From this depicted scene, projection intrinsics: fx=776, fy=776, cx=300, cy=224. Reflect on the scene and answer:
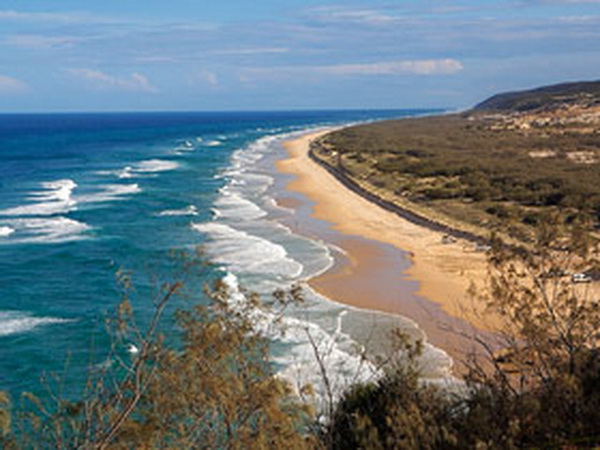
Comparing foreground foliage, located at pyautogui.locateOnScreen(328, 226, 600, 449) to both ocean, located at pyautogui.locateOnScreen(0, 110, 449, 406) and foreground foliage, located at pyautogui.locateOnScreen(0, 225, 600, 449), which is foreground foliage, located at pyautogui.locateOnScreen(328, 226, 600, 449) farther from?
ocean, located at pyautogui.locateOnScreen(0, 110, 449, 406)

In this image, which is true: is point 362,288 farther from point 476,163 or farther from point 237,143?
point 237,143

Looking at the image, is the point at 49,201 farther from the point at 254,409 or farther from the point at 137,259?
the point at 254,409

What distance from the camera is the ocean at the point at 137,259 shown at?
19319 millimetres

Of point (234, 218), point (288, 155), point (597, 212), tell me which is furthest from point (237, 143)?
point (597, 212)

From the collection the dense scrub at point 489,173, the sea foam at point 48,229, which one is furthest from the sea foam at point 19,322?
the dense scrub at point 489,173

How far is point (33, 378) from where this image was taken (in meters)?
18.4

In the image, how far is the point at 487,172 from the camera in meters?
48.8

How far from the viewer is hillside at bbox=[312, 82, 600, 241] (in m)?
35.3

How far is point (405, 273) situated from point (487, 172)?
2318 cm

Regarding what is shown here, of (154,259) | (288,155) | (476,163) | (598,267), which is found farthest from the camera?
(288,155)

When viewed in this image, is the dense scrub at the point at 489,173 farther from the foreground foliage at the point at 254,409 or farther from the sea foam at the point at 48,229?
the sea foam at the point at 48,229

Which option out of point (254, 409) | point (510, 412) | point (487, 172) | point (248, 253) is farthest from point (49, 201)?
point (510, 412)

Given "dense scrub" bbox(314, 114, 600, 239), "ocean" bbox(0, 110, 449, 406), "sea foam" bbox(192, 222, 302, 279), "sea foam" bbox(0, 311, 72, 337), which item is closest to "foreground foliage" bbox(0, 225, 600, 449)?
"ocean" bbox(0, 110, 449, 406)

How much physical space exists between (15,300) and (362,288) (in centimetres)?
1138
